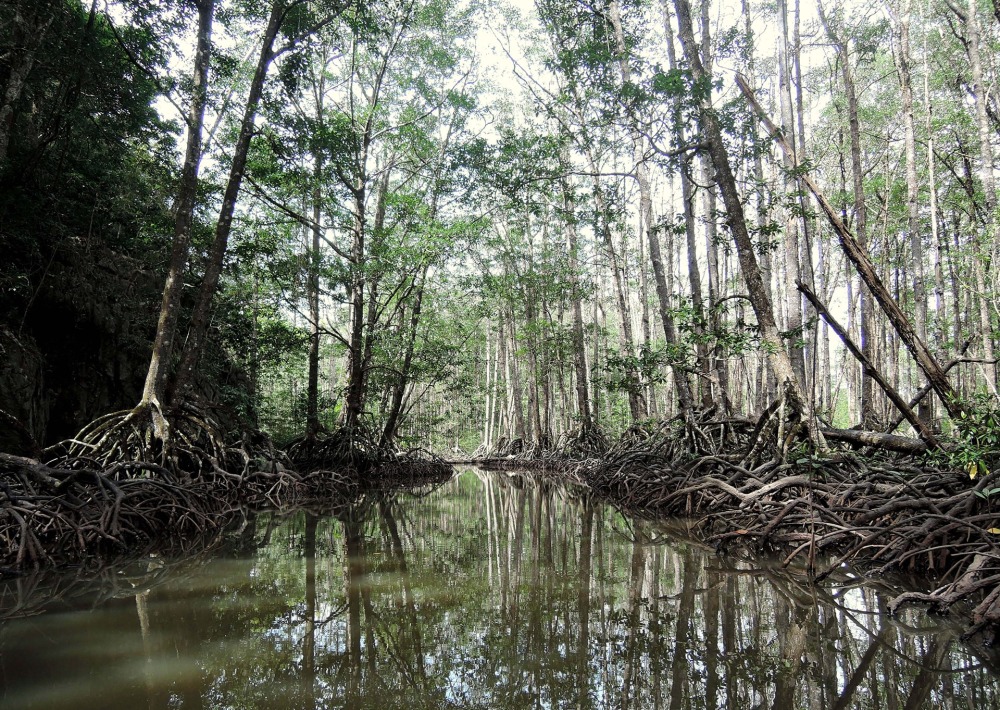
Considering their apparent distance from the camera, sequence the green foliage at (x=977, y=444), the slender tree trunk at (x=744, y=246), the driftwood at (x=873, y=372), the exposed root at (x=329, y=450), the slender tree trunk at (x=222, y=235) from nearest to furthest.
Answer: the green foliage at (x=977, y=444) < the driftwood at (x=873, y=372) < the slender tree trunk at (x=744, y=246) < the slender tree trunk at (x=222, y=235) < the exposed root at (x=329, y=450)

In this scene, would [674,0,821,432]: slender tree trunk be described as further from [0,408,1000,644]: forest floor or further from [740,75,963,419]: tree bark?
[740,75,963,419]: tree bark

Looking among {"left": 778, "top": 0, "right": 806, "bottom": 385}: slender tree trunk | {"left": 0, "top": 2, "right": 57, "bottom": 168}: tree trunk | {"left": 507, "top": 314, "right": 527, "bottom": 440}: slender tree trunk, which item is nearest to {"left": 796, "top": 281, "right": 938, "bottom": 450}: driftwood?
{"left": 778, "top": 0, "right": 806, "bottom": 385}: slender tree trunk

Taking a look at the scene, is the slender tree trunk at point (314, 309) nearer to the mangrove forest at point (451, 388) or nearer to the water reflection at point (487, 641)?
the mangrove forest at point (451, 388)

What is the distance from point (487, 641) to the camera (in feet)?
8.84

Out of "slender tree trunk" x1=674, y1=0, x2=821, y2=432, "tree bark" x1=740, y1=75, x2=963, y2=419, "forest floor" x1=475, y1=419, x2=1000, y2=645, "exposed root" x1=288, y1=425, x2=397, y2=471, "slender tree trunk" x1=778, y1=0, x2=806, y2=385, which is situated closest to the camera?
Answer: "forest floor" x1=475, y1=419, x2=1000, y2=645

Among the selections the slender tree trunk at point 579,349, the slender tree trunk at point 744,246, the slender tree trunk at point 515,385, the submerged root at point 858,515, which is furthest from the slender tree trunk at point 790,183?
the slender tree trunk at point 515,385

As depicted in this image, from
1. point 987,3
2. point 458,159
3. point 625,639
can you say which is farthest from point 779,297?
point 625,639

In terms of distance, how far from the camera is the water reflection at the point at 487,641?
6.82ft

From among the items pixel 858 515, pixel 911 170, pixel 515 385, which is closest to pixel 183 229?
pixel 858 515

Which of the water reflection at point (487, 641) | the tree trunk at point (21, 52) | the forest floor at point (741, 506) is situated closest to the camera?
the water reflection at point (487, 641)

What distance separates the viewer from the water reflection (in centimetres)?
208

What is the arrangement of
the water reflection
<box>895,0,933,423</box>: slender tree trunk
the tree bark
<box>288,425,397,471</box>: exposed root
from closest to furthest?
the water reflection → the tree bark → <box>895,0,933,423</box>: slender tree trunk → <box>288,425,397,471</box>: exposed root

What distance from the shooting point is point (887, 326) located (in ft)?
52.2

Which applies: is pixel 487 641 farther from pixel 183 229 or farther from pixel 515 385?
pixel 515 385
